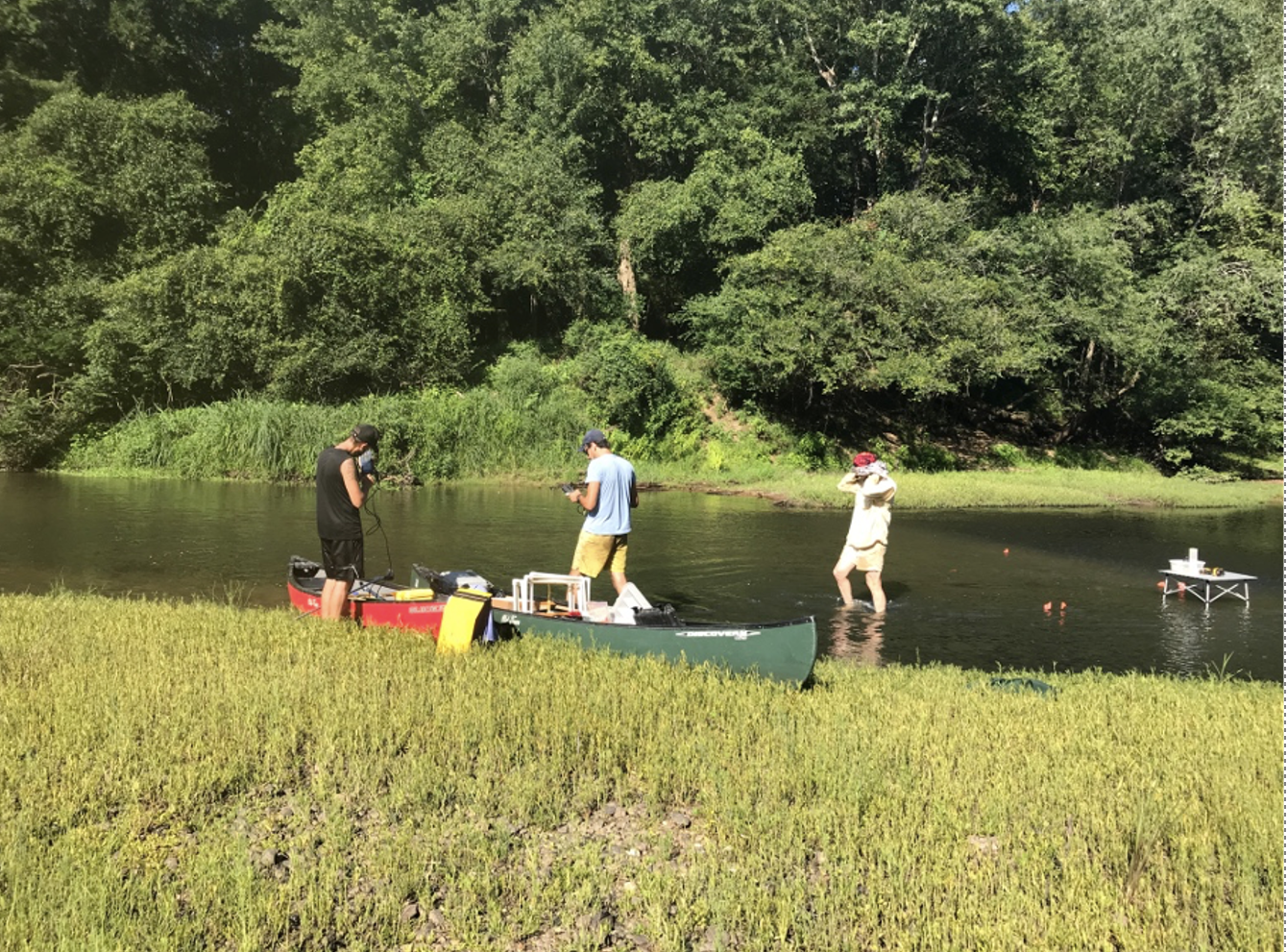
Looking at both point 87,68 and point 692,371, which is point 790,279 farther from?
point 87,68

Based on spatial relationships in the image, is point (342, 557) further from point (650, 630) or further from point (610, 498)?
point (650, 630)

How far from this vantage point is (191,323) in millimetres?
34406

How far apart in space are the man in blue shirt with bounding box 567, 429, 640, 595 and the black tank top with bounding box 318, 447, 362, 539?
2.43m

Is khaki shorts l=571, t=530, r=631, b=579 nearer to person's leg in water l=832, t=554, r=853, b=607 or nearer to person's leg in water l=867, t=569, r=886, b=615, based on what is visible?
person's leg in water l=832, t=554, r=853, b=607

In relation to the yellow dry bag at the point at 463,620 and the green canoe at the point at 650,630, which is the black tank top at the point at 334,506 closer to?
the green canoe at the point at 650,630

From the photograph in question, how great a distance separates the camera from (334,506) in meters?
10.4

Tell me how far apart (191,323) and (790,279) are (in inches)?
Answer: 820

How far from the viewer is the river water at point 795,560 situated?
12.3 m

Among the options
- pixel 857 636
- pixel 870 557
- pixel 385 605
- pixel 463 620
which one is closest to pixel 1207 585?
pixel 870 557

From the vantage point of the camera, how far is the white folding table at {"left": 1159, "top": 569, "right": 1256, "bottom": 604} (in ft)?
47.1

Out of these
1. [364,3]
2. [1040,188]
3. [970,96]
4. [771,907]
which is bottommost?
[771,907]

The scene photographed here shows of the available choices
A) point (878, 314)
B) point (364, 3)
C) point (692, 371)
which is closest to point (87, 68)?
point (364, 3)

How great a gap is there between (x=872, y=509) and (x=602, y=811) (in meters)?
8.15

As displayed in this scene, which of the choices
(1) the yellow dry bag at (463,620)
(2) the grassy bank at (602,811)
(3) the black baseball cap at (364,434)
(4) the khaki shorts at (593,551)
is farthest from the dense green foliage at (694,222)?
(2) the grassy bank at (602,811)
